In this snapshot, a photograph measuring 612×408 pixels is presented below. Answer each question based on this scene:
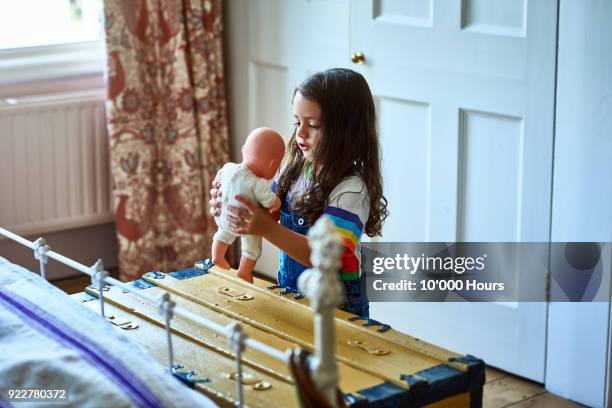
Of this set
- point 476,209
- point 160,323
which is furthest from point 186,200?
point 160,323

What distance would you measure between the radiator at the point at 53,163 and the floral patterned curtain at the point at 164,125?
13 cm

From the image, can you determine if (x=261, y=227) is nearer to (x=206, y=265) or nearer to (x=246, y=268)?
(x=246, y=268)

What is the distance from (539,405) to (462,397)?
1064 mm

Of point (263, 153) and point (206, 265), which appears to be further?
point (206, 265)

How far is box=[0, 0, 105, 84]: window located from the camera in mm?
3133

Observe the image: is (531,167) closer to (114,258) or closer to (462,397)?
(462,397)

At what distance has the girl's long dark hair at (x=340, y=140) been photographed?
185 centimetres

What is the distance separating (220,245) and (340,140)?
0.31 m

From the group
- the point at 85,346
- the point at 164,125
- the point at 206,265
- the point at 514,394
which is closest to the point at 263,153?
the point at 206,265

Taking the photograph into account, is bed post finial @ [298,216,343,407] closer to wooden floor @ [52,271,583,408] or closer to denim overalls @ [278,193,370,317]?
denim overalls @ [278,193,370,317]

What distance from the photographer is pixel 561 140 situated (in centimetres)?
236

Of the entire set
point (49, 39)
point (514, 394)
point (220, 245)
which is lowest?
point (514, 394)

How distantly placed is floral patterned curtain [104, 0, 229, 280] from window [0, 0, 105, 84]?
5.5 inches

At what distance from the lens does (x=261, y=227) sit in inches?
66.6
